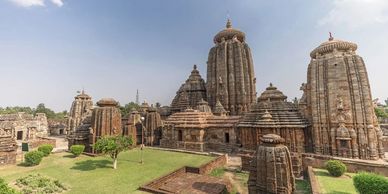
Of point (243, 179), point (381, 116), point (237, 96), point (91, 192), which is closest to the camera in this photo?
point (91, 192)

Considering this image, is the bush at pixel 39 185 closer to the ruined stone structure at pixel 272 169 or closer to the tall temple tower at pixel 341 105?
the ruined stone structure at pixel 272 169

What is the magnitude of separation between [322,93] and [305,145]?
5.89 metres

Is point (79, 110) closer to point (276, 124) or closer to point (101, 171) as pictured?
point (101, 171)

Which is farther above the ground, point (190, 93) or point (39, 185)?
point (190, 93)

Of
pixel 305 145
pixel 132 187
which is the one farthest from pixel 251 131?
pixel 132 187

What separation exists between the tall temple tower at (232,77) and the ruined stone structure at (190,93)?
3.47 metres

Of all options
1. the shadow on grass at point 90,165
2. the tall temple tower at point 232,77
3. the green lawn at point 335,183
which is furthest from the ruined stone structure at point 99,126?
the green lawn at point 335,183

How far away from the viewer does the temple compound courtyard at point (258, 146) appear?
1189 cm

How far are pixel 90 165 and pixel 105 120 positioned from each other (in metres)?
7.23

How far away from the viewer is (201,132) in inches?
1044

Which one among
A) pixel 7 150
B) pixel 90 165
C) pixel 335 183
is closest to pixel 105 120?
pixel 90 165

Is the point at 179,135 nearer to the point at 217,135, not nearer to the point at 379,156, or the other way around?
the point at 217,135

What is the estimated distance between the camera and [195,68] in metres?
46.2

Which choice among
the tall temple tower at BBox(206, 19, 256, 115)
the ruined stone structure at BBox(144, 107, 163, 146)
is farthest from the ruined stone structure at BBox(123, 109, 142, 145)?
the tall temple tower at BBox(206, 19, 256, 115)
